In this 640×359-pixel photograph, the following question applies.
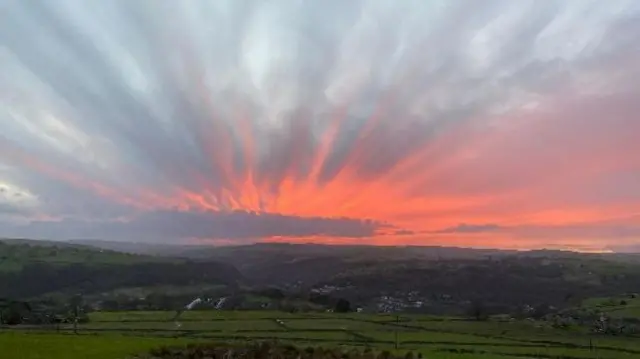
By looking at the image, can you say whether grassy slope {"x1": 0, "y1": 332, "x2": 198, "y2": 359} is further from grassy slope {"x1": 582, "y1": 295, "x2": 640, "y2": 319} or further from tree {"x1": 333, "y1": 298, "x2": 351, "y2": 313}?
grassy slope {"x1": 582, "y1": 295, "x2": 640, "y2": 319}

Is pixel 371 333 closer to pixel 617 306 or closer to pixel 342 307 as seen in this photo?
pixel 342 307

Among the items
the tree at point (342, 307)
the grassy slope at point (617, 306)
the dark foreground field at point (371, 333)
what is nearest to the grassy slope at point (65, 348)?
the dark foreground field at point (371, 333)

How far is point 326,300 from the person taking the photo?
158750 millimetres

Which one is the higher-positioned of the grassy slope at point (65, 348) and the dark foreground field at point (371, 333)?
the grassy slope at point (65, 348)

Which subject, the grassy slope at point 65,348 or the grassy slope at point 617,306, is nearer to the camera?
the grassy slope at point 65,348

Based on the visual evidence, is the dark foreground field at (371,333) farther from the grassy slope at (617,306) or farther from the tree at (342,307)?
the tree at (342,307)

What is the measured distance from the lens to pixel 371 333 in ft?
292

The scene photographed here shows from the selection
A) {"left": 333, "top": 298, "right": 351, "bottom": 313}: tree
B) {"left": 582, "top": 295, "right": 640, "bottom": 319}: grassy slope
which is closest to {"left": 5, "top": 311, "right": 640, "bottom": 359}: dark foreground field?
{"left": 582, "top": 295, "right": 640, "bottom": 319}: grassy slope

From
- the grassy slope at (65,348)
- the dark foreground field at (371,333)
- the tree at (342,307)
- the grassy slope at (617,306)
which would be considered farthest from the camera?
the tree at (342,307)

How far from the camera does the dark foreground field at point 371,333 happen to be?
70188 millimetres

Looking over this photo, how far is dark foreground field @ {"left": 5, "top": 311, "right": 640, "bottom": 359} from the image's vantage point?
70.2m

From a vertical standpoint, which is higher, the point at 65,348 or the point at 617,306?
the point at 65,348

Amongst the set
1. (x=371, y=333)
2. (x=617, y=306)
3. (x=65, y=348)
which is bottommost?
(x=371, y=333)

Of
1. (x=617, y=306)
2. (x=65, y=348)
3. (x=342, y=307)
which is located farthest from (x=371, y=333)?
(x=617, y=306)
